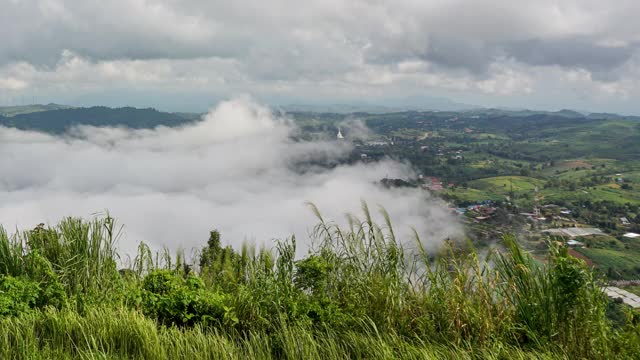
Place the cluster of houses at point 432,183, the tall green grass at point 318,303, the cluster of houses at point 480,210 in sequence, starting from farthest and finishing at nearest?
the cluster of houses at point 432,183 < the cluster of houses at point 480,210 < the tall green grass at point 318,303

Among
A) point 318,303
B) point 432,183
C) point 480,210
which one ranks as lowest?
point 432,183

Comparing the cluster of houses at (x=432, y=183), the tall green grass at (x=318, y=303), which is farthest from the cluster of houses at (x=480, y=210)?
the tall green grass at (x=318, y=303)

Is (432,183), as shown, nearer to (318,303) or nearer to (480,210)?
(480,210)

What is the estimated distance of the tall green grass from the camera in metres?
4.03

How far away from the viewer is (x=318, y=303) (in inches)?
197

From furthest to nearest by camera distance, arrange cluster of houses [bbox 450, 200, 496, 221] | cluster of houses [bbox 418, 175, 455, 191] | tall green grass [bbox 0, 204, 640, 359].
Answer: cluster of houses [bbox 418, 175, 455, 191] < cluster of houses [bbox 450, 200, 496, 221] < tall green grass [bbox 0, 204, 640, 359]

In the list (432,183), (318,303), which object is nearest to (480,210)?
(432,183)

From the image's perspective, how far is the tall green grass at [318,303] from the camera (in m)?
4.03

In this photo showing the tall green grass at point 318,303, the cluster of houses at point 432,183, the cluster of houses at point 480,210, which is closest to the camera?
the tall green grass at point 318,303

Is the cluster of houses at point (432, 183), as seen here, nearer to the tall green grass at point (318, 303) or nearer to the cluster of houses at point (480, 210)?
the cluster of houses at point (480, 210)

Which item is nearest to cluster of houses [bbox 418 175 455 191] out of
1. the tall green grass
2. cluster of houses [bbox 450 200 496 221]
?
cluster of houses [bbox 450 200 496 221]

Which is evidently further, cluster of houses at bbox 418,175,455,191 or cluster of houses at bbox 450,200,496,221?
cluster of houses at bbox 418,175,455,191

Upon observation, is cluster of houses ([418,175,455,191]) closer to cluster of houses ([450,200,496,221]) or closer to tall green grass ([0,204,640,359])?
cluster of houses ([450,200,496,221])

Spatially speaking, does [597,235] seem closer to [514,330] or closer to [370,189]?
[370,189]
